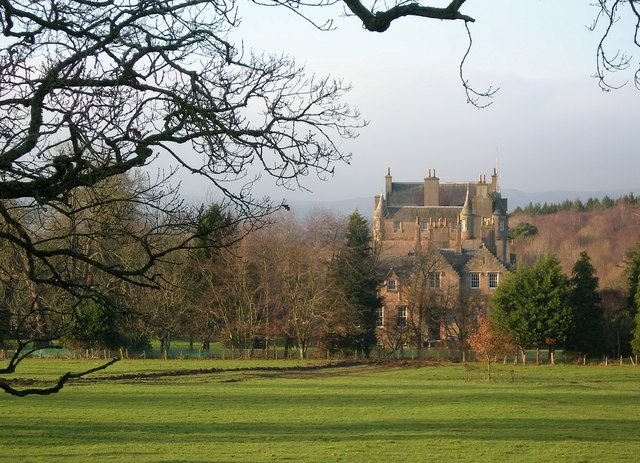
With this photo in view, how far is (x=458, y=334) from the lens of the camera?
63531mm

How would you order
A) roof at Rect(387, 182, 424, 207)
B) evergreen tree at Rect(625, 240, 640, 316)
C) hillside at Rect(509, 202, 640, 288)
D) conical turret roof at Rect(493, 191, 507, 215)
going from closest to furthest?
evergreen tree at Rect(625, 240, 640, 316)
conical turret roof at Rect(493, 191, 507, 215)
roof at Rect(387, 182, 424, 207)
hillside at Rect(509, 202, 640, 288)

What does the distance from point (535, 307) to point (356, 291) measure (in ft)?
37.9

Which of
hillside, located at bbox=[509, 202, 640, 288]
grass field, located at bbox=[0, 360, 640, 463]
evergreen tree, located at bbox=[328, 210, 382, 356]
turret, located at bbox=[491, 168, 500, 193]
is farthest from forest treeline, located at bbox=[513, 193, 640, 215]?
grass field, located at bbox=[0, 360, 640, 463]

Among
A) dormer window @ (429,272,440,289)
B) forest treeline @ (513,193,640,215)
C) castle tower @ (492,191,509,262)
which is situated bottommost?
dormer window @ (429,272,440,289)

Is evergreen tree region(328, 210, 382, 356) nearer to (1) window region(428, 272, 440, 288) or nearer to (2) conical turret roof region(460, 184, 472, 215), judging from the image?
(1) window region(428, 272, 440, 288)

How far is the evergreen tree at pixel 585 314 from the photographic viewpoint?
59781mm

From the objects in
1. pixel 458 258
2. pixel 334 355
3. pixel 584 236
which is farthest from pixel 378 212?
pixel 584 236

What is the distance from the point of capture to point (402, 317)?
69.4m

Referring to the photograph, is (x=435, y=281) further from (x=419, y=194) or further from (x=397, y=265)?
(x=419, y=194)

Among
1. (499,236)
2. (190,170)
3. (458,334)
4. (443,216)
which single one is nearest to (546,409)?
(190,170)

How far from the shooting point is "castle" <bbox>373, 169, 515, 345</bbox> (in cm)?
6488

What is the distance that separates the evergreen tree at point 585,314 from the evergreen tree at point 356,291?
12.8m

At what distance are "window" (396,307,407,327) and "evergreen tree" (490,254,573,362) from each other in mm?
8232

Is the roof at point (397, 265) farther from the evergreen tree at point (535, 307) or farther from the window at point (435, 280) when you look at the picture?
the evergreen tree at point (535, 307)
